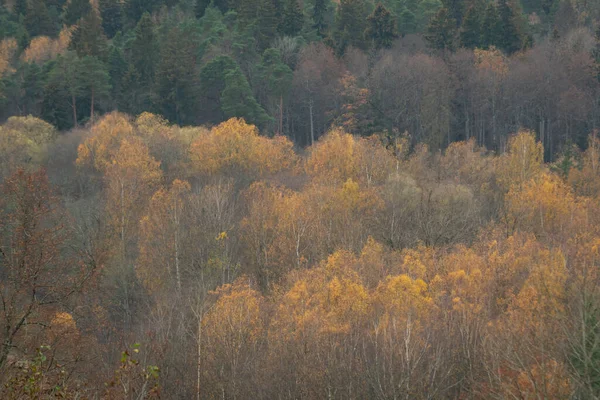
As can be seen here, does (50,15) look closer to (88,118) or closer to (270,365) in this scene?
(88,118)

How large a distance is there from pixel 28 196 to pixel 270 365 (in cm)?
972

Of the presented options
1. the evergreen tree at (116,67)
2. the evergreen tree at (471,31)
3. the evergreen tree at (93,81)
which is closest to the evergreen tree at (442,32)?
the evergreen tree at (471,31)

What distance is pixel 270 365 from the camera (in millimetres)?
25344

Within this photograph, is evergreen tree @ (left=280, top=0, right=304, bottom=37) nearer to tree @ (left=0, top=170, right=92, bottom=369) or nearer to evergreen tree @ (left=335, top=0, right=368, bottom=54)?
evergreen tree @ (left=335, top=0, right=368, bottom=54)

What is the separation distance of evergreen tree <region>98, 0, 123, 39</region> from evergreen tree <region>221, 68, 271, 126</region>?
26221mm

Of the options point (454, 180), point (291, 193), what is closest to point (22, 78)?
point (291, 193)

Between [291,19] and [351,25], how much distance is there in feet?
20.8

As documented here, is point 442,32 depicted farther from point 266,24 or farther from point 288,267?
point 288,267

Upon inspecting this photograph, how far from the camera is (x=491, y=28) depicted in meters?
71.2

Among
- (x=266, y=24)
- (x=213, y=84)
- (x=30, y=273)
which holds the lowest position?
(x=213, y=84)

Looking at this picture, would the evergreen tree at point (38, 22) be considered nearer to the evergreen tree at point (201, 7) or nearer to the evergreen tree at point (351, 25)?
the evergreen tree at point (201, 7)

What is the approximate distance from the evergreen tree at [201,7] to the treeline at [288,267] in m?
27.7

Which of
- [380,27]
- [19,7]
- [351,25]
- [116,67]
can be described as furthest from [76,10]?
[380,27]

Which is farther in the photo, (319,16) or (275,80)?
(319,16)
